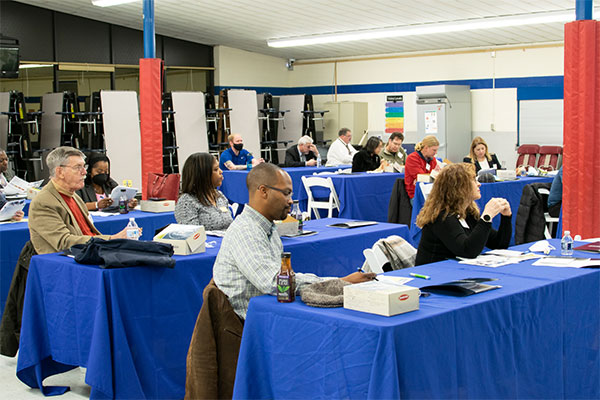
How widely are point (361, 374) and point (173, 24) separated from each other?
13.6 metres

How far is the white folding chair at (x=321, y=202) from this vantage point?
30.1 feet

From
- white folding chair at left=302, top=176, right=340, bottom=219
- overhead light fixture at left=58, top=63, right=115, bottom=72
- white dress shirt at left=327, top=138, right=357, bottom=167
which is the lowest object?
white folding chair at left=302, top=176, right=340, bottom=219

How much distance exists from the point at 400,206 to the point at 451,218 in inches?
182

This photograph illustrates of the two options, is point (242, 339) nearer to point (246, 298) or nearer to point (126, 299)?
point (246, 298)

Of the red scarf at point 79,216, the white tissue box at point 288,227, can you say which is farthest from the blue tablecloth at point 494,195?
the red scarf at point 79,216

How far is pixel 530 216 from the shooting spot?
7.21 meters

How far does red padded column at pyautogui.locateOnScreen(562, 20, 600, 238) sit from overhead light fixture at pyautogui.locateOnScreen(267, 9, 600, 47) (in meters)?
5.80

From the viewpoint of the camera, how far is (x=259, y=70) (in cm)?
1806

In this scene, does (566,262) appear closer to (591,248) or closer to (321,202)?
(591,248)

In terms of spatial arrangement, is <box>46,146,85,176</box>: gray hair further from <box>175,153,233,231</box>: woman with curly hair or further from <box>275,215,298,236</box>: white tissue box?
<box>275,215,298,236</box>: white tissue box

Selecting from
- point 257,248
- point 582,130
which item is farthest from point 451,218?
point 582,130

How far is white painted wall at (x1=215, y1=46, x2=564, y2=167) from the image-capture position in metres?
14.3

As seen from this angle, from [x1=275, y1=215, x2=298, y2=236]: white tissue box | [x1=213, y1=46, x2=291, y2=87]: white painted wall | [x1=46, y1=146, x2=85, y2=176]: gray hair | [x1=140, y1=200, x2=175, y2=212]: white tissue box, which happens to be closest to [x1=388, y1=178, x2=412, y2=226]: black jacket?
[x1=140, y1=200, x2=175, y2=212]: white tissue box

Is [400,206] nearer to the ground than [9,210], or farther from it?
nearer to the ground
